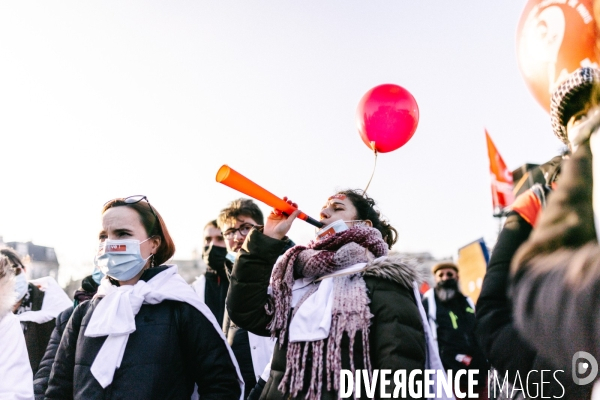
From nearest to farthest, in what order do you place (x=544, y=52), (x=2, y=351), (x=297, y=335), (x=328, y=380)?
(x=544, y=52), (x=328, y=380), (x=297, y=335), (x=2, y=351)

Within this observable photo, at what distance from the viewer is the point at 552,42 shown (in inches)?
68.2

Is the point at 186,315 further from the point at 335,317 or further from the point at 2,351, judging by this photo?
the point at 2,351

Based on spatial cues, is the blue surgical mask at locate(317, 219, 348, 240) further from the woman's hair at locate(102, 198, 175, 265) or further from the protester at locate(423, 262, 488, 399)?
the protester at locate(423, 262, 488, 399)

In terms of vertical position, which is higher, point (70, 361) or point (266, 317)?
point (266, 317)

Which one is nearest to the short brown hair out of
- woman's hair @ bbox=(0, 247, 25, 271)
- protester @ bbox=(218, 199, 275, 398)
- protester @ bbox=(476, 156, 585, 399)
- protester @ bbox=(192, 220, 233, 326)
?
protester @ bbox=(218, 199, 275, 398)

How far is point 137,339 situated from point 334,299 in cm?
93

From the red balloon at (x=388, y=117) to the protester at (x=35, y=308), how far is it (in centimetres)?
323

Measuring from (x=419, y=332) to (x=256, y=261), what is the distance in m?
0.80

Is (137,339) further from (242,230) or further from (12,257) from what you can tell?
(12,257)

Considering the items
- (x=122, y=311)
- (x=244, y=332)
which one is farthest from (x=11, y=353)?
(x=244, y=332)

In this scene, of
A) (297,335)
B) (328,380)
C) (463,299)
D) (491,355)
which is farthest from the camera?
(463,299)

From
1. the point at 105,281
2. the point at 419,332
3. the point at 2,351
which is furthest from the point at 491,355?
the point at 2,351

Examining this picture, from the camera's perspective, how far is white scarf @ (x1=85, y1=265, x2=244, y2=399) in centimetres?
248

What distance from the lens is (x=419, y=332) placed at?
2.40 meters
